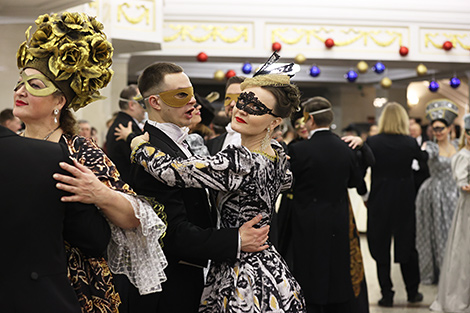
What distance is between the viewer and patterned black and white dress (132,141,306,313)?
233 centimetres

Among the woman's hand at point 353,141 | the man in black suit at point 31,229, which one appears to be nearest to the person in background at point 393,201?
the woman's hand at point 353,141

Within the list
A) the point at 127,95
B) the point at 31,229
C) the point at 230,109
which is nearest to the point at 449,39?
the point at 127,95

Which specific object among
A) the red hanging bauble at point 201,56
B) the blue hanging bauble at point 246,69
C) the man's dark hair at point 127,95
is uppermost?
the red hanging bauble at point 201,56

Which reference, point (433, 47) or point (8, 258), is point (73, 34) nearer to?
point (8, 258)

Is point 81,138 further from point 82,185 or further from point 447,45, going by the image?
point 447,45

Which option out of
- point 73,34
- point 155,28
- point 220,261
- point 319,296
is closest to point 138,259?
point 220,261

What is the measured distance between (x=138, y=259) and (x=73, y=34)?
769 mm

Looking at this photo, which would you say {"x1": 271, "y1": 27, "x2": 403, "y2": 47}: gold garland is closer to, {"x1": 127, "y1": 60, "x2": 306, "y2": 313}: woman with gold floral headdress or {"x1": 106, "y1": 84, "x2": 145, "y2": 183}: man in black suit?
{"x1": 106, "y1": 84, "x2": 145, "y2": 183}: man in black suit

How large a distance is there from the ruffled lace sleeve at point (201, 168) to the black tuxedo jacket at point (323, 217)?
2001 millimetres

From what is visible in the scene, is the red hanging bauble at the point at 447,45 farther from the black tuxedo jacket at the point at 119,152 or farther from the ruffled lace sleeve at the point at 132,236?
the ruffled lace sleeve at the point at 132,236

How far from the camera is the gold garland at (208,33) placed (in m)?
10.3

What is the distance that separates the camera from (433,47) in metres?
10.8

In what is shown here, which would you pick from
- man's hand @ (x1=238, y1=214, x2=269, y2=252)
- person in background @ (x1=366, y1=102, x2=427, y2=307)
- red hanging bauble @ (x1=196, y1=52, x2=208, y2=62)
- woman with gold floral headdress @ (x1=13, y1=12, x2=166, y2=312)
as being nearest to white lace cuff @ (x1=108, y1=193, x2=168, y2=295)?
woman with gold floral headdress @ (x1=13, y1=12, x2=166, y2=312)

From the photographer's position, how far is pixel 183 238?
2.40 meters
